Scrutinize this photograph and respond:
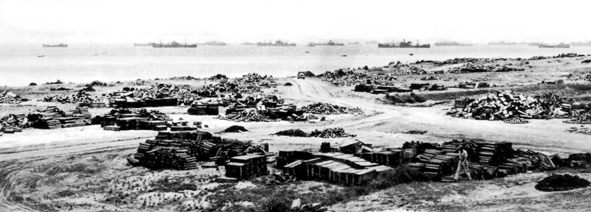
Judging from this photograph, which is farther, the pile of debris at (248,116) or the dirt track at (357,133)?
the pile of debris at (248,116)

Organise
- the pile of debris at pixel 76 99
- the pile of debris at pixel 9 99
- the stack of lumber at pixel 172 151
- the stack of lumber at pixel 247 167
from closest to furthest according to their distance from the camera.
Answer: the stack of lumber at pixel 247 167 → the stack of lumber at pixel 172 151 → the pile of debris at pixel 9 99 → the pile of debris at pixel 76 99

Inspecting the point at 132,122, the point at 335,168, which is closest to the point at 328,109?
the point at 132,122

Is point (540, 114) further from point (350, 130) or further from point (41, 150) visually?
point (41, 150)

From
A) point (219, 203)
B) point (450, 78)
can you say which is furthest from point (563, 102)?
point (219, 203)

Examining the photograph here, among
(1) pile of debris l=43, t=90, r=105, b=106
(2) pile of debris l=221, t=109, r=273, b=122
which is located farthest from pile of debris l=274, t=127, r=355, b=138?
(1) pile of debris l=43, t=90, r=105, b=106

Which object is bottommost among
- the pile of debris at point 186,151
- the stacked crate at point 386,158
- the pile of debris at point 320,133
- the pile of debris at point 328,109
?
the pile of debris at point 328,109

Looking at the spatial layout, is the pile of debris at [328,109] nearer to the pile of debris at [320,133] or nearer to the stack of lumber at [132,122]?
the pile of debris at [320,133]

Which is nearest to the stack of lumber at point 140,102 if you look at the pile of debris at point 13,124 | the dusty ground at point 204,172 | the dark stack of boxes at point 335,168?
the dusty ground at point 204,172

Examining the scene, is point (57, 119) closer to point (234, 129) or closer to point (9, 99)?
point (234, 129)
